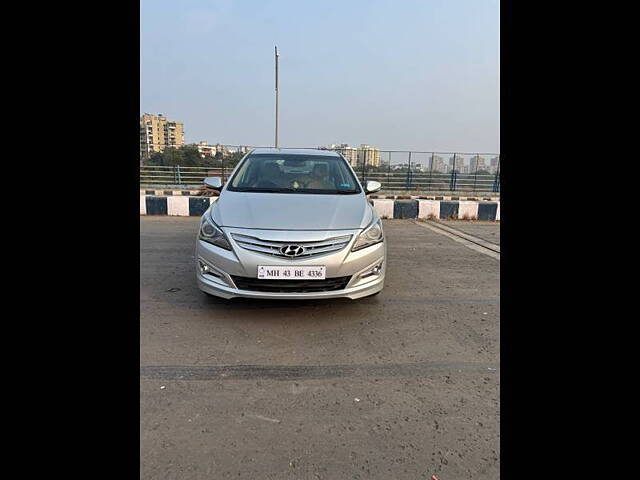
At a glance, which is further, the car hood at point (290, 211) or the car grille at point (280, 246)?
the car hood at point (290, 211)

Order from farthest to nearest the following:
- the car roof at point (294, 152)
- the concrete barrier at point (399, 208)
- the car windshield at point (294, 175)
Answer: the concrete barrier at point (399, 208), the car roof at point (294, 152), the car windshield at point (294, 175)

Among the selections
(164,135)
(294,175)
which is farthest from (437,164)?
(294,175)

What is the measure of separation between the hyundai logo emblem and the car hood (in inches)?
7.2

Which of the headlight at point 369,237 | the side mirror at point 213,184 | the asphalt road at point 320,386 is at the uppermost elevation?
the side mirror at point 213,184

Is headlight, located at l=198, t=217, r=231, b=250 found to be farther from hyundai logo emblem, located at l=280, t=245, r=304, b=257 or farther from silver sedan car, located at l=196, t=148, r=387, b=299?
hyundai logo emblem, located at l=280, t=245, r=304, b=257

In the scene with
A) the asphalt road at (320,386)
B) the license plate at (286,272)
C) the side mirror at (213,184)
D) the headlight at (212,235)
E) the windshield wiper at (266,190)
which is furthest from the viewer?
the side mirror at (213,184)

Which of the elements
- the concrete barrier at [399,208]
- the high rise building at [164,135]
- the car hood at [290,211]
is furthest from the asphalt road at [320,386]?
the high rise building at [164,135]

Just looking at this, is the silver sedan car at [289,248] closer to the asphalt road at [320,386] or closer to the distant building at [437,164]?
the asphalt road at [320,386]

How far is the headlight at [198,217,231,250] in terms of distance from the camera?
317 centimetres

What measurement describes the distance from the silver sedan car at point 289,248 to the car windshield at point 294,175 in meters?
0.34

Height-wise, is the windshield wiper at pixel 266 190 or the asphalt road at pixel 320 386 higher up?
the windshield wiper at pixel 266 190

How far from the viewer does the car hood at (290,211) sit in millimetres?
3232
